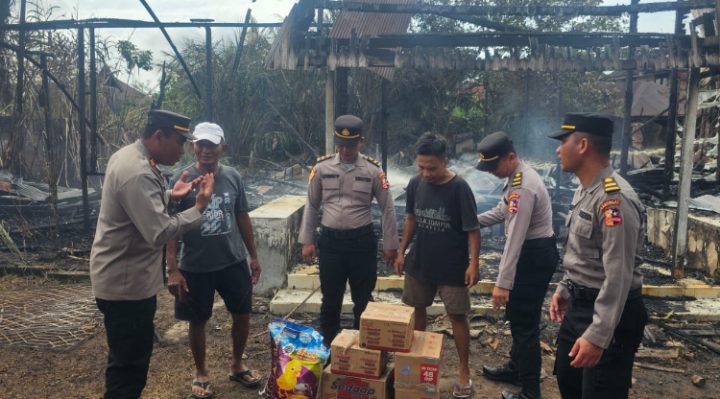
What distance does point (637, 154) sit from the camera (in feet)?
56.5

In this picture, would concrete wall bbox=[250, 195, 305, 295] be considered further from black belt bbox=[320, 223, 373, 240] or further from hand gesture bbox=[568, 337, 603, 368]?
hand gesture bbox=[568, 337, 603, 368]

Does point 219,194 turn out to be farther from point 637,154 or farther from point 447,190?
point 637,154

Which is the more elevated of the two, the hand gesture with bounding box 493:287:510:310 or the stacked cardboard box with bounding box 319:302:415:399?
the hand gesture with bounding box 493:287:510:310

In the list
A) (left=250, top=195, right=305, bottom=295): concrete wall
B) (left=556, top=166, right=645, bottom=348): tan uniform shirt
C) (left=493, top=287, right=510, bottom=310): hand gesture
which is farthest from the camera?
(left=250, top=195, right=305, bottom=295): concrete wall

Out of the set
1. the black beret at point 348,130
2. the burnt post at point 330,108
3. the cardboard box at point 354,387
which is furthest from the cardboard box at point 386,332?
the burnt post at point 330,108

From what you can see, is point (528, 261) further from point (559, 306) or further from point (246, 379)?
point (246, 379)

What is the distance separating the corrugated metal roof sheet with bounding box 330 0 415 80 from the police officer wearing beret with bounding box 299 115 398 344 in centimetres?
289

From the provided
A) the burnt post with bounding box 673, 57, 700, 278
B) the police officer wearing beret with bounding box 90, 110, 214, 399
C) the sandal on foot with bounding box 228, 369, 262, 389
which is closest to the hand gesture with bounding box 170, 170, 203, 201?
the police officer wearing beret with bounding box 90, 110, 214, 399

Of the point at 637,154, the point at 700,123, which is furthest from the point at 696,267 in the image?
the point at 637,154

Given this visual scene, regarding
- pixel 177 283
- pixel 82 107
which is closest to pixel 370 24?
pixel 82 107

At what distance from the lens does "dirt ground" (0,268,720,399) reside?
4152mm

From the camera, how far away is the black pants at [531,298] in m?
3.79

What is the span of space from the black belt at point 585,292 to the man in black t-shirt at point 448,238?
1.17 meters

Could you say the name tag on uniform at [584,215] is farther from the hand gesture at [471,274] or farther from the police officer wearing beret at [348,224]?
the police officer wearing beret at [348,224]
